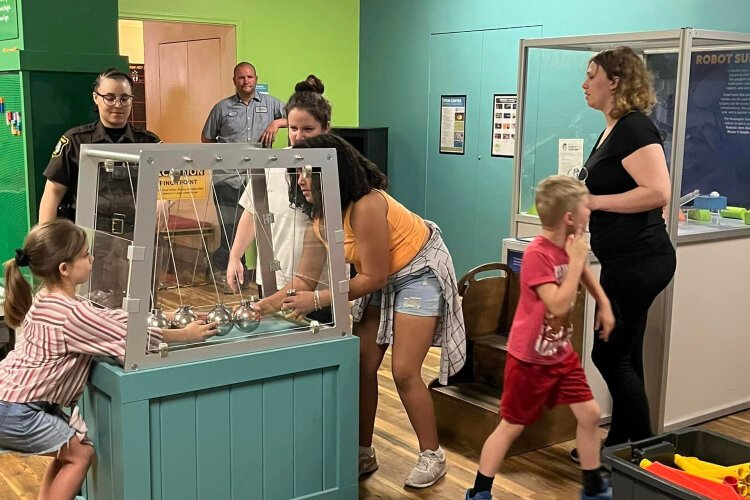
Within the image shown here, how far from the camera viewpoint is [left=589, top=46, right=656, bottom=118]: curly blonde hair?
9.29 ft

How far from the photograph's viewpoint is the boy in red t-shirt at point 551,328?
7.84 feet

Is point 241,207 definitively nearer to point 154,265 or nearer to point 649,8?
point 154,265

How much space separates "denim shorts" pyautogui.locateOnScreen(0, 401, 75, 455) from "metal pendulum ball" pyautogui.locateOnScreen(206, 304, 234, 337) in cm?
50

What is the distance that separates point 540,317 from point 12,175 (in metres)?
2.77

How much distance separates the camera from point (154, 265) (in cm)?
227

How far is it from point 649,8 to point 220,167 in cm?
335

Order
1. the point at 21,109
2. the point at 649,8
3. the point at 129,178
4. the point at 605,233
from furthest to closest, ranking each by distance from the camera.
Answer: the point at 649,8
the point at 21,109
the point at 605,233
the point at 129,178

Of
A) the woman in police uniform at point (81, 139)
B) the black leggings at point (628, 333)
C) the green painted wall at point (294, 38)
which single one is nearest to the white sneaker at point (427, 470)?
the black leggings at point (628, 333)

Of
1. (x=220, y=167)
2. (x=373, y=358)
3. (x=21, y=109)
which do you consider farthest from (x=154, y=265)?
(x=21, y=109)

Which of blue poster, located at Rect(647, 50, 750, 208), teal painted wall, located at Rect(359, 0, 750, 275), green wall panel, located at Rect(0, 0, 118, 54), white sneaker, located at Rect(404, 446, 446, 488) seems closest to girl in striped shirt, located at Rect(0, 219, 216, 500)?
white sneaker, located at Rect(404, 446, 446, 488)

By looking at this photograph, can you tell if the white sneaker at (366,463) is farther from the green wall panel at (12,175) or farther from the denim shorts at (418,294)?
the green wall panel at (12,175)

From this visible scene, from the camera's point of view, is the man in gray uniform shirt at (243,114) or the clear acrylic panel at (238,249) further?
the man in gray uniform shirt at (243,114)

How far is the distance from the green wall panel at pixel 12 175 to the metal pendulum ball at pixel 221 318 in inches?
70.1

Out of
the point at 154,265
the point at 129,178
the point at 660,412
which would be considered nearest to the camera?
the point at 154,265
